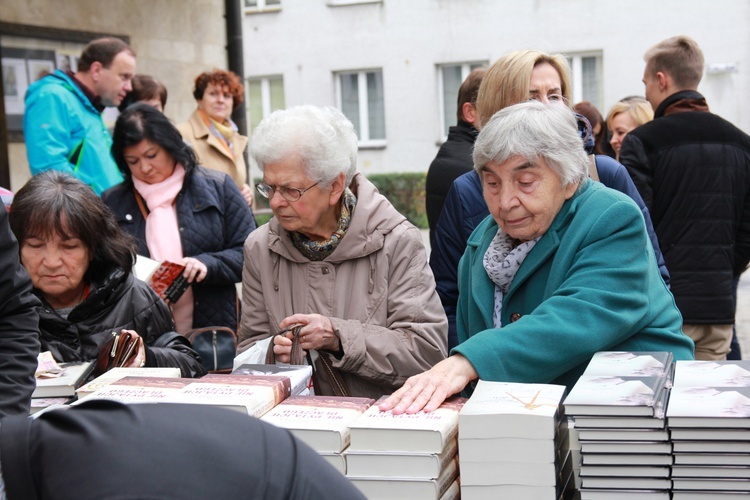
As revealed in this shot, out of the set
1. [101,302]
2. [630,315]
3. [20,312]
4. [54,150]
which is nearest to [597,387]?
[630,315]

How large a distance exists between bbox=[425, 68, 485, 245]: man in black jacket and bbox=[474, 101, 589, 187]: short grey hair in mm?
1906

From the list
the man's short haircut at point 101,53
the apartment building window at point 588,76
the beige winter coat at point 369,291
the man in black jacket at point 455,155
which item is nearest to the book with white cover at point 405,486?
the beige winter coat at point 369,291

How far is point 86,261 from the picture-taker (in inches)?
130

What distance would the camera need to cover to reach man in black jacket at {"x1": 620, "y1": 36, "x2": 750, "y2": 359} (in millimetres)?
4949

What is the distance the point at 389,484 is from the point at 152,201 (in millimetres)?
2887

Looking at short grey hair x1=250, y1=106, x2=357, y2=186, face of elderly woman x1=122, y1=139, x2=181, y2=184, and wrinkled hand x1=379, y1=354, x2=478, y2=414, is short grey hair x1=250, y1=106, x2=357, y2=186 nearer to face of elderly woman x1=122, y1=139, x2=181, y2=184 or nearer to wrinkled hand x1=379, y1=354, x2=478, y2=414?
wrinkled hand x1=379, y1=354, x2=478, y2=414

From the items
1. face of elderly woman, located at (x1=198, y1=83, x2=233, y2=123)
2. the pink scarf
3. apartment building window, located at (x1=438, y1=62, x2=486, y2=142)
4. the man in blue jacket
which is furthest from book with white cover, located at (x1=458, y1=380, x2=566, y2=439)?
apartment building window, located at (x1=438, y1=62, x2=486, y2=142)

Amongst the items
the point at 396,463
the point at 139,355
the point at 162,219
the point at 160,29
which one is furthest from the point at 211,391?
the point at 160,29

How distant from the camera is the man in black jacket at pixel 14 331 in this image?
233cm

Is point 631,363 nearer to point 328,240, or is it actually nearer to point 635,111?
point 328,240

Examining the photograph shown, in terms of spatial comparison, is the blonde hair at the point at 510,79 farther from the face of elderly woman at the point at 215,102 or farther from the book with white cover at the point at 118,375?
the face of elderly woman at the point at 215,102

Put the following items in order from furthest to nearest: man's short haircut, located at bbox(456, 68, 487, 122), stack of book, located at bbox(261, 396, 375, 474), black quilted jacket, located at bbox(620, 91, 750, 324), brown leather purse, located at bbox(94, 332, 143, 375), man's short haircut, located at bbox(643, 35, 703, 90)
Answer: man's short haircut, located at bbox(643, 35, 703, 90) < black quilted jacket, located at bbox(620, 91, 750, 324) < man's short haircut, located at bbox(456, 68, 487, 122) < brown leather purse, located at bbox(94, 332, 143, 375) < stack of book, located at bbox(261, 396, 375, 474)

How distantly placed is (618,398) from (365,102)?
2159 cm

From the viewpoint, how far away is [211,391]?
85.4 inches
